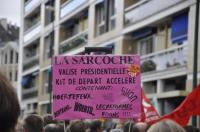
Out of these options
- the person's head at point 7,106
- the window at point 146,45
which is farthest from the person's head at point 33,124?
the window at point 146,45

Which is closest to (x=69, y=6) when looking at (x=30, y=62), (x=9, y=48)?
(x=30, y=62)

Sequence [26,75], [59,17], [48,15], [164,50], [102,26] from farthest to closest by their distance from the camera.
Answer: [26,75]
[48,15]
[59,17]
[102,26]
[164,50]

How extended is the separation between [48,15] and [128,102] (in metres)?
38.4

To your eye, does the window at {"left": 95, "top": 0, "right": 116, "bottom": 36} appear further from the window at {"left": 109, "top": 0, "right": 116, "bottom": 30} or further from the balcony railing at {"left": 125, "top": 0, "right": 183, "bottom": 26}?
the balcony railing at {"left": 125, "top": 0, "right": 183, "bottom": 26}

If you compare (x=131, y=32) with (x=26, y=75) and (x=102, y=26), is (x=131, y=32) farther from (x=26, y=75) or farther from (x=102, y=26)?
(x=26, y=75)

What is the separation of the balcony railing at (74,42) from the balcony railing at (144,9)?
697cm

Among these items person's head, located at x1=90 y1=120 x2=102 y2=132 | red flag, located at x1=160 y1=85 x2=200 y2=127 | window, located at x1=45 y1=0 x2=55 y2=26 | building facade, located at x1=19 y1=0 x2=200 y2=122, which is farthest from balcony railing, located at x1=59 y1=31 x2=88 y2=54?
person's head, located at x1=90 y1=120 x2=102 y2=132

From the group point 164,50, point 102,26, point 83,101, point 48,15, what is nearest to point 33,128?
point 83,101

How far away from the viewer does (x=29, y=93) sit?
4978cm

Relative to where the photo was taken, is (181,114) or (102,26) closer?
(181,114)

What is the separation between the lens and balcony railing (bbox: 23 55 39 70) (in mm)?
48312

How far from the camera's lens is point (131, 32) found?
91.8 ft

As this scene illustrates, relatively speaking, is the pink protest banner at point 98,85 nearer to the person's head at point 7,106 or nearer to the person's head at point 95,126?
the person's head at point 95,126

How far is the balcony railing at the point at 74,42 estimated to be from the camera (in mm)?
35219
